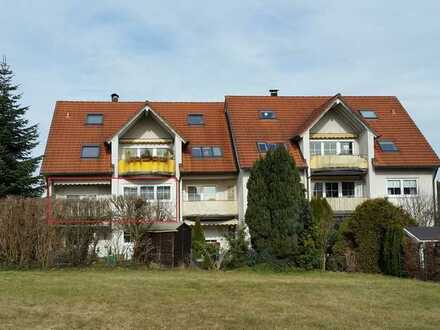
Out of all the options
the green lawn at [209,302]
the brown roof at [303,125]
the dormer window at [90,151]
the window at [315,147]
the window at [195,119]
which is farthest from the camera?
the window at [195,119]

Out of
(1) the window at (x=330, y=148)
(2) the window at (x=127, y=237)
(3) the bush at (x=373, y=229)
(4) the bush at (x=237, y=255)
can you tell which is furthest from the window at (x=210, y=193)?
(3) the bush at (x=373, y=229)

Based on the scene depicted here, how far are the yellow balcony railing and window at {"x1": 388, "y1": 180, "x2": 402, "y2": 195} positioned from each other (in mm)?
14289

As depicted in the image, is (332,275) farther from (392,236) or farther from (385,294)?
(385,294)

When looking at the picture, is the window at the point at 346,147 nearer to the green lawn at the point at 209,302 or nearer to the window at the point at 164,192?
the window at the point at 164,192

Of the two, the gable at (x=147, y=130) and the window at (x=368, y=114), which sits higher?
the window at (x=368, y=114)

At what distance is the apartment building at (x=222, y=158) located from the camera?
38281mm

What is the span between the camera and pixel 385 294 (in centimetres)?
1777

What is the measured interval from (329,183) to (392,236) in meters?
15.3

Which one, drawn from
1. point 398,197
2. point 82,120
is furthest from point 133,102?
point 398,197

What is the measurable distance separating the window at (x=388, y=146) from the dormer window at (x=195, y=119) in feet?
40.0

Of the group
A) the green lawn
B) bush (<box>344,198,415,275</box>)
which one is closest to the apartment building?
bush (<box>344,198,415,275</box>)

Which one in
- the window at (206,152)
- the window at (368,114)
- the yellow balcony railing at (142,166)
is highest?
the window at (368,114)

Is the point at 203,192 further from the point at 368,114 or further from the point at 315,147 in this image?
the point at 368,114

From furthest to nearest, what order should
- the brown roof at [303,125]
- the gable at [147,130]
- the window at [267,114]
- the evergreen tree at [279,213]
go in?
1. the window at [267,114]
2. the gable at [147,130]
3. the brown roof at [303,125]
4. the evergreen tree at [279,213]
